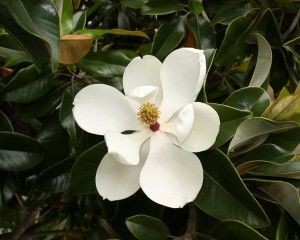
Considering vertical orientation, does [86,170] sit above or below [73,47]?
below

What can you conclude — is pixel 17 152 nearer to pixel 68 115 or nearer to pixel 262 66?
pixel 68 115

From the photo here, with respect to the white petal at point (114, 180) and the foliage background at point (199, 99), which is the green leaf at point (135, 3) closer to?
the foliage background at point (199, 99)

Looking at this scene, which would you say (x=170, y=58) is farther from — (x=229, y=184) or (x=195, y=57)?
(x=229, y=184)

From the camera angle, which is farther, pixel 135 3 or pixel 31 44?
pixel 135 3

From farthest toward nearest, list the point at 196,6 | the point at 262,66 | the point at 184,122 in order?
the point at 196,6 → the point at 262,66 → the point at 184,122

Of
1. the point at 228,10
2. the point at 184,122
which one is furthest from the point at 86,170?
the point at 228,10

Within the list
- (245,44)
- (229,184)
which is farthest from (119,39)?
(229,184)

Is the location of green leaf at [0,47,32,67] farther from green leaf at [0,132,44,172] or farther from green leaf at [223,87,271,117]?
Answer: green leaf at [223,87,271,117]
